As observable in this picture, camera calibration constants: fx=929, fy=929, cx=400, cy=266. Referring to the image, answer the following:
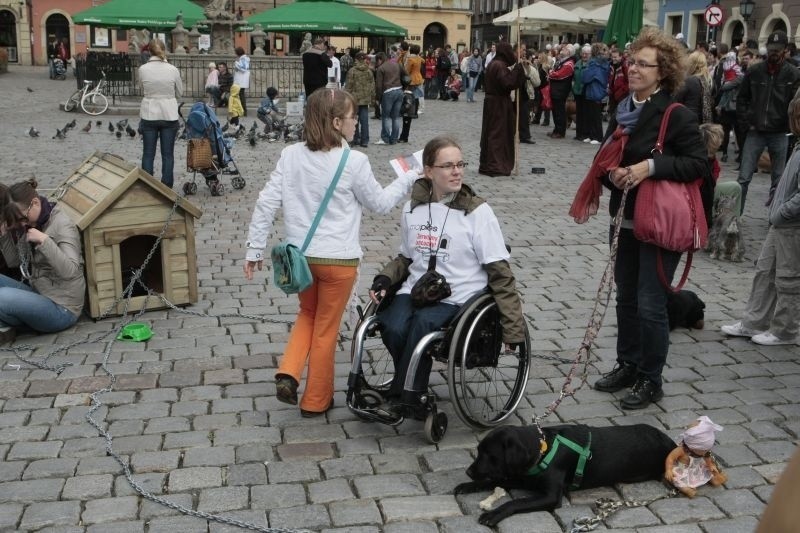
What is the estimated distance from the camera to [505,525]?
3.74 meters

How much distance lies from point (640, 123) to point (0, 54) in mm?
42558

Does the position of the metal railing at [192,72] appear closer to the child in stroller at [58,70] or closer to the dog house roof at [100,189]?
the child in stroller at [58,70]

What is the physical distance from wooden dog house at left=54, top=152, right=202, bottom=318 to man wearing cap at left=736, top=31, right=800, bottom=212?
699 centimetres

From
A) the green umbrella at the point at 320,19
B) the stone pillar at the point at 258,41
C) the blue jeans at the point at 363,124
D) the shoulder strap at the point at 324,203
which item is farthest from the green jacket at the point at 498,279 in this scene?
the stone pillar at the point at 258,41

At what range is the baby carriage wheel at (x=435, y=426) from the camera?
439 centimetres

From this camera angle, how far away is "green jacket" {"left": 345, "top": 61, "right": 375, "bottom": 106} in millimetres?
17062

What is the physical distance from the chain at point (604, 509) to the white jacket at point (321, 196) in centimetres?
173

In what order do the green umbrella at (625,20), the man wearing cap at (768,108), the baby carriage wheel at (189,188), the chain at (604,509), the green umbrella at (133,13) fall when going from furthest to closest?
the green umbrella at (133,13) → the green umbrella at (625,20) → the baby carriage wheel at (189,188) → the man wearing cap at (768,108) → the chain at (604,509)

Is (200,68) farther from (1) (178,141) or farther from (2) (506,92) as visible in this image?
(2) (506,92)

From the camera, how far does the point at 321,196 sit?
15.2 feet

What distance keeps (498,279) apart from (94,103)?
67.2 ft

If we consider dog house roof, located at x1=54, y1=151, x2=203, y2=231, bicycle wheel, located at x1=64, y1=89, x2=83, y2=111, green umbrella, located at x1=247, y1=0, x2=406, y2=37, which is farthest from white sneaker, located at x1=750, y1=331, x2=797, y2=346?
bicycle wheel, located at x1=64, y1=89, x2=83, y2=111

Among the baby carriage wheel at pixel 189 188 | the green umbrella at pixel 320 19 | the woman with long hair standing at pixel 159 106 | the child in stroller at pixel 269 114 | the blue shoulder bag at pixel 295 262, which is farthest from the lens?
the green umbrella at pixel 320 19

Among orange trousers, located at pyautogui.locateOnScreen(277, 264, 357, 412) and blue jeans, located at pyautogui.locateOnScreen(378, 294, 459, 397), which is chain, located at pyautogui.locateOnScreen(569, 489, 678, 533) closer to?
blue jeans, located at pyautogui.locateOnScreen(378, 294, 459, 397)
